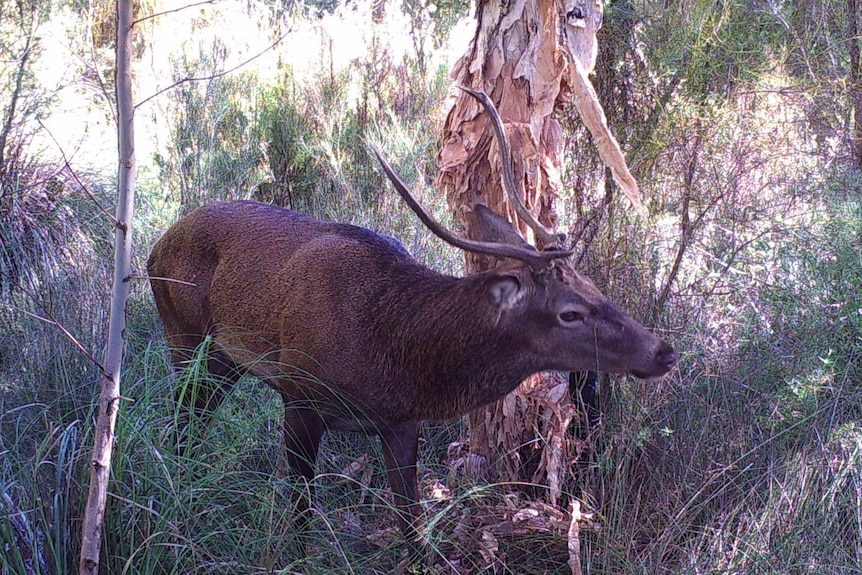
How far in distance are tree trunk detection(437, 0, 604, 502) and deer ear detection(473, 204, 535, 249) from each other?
1.16ft

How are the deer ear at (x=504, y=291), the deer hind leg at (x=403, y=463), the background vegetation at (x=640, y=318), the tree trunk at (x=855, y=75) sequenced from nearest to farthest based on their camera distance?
the background vegetation at (x=640, y=318) → the deer ear at (x=504, y=291) → the deer hind leg at (x=403, y=463) → the tree trunk at (x=855, y=75)

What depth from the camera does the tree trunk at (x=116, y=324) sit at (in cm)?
279

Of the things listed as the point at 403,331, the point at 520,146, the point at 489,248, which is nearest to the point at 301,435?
the point at 403,331

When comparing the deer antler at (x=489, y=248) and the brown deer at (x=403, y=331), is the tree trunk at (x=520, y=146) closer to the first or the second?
the brown deer at (x=403, y=331)

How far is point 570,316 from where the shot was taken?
3.79m

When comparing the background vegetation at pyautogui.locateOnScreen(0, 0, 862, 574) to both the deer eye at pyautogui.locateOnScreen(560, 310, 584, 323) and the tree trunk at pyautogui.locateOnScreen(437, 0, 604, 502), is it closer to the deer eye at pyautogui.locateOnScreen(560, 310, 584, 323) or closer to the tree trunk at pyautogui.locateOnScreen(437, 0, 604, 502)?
the tree trunk at pyautogui.locateOnScreen(437, 0, 604, 502)

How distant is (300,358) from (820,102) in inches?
121

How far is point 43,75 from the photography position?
7.34 meters

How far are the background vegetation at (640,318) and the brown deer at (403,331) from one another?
1.04 feet

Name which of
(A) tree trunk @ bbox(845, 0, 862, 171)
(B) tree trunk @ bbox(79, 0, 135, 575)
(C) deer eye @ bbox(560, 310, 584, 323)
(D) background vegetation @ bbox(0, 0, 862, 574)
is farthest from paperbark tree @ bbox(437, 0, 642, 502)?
(B) tree trunk @ bbox(79, 0, 135, 575)

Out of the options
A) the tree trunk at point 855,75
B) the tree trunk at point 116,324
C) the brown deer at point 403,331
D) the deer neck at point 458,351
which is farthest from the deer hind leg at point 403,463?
the tree trunk at point 855,75

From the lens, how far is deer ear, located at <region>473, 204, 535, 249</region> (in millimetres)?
4062

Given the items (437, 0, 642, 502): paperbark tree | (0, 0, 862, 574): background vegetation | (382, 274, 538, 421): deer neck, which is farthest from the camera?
(437, 0, 642, 502): paperbark tree

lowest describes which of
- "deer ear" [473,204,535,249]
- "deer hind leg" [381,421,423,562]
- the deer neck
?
"deer hind leg" [381,421,423,562]
